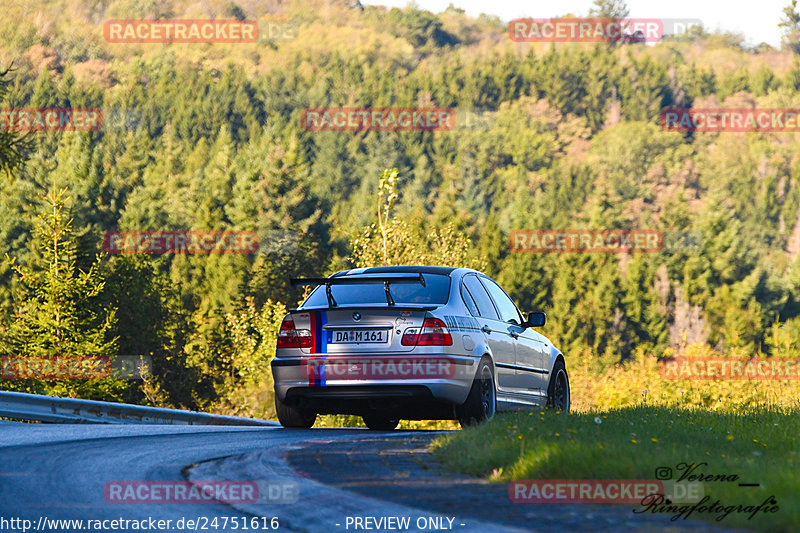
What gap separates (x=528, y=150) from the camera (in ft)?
555

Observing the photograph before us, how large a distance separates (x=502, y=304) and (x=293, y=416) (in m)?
2.67

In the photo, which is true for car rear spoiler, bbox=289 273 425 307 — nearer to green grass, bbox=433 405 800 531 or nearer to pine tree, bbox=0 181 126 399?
green grass, bbox=433 405 800 531

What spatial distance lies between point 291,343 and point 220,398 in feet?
162

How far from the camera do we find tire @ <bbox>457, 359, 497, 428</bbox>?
36.8 ft

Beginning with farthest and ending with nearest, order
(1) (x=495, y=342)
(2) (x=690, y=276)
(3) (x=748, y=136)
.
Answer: (3) (x=748, y=136) → (2) (x=690, y=276) → (1) (x=495, y=342)

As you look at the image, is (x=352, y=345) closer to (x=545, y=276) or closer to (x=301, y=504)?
(x=301, y=504)

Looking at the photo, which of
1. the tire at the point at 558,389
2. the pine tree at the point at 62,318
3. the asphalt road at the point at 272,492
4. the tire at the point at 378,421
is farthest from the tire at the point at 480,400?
the pine tree at the point at 62,318

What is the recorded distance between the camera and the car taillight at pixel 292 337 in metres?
11.4

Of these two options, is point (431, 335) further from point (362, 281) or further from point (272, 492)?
point (272, 492)

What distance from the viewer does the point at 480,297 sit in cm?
1236

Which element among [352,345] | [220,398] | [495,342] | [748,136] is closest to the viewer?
[352,345]

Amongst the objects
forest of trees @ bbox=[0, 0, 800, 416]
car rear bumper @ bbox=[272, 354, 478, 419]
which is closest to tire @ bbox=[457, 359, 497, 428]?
car rear bumper @ bbox=[272, 354, 478, 419]

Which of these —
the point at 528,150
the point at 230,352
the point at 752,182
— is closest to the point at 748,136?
the point at 752,182

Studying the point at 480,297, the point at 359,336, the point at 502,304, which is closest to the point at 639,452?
the point at 359,336
